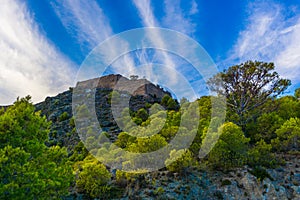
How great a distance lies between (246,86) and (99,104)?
165 feet

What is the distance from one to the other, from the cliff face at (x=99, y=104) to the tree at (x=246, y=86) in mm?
24803

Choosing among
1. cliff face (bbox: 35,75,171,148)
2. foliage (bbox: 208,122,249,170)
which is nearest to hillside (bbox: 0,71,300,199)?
foliage (bbox: 208,122,249,170)

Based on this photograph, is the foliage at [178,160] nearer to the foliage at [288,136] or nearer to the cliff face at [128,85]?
the foliage at [288,136]

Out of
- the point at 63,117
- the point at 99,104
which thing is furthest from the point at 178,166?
the point at 99,104

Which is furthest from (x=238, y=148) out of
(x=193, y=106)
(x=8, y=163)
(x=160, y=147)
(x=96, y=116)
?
(x=96, y=116)

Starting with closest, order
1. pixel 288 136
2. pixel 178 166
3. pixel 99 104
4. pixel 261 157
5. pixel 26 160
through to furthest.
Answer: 1. pixel 26 160
2. pixel 178 166
3. pixel 261 157
4. pixel 288 136
5. pixel 99 104

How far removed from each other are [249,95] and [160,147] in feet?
74.6

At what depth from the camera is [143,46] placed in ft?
124

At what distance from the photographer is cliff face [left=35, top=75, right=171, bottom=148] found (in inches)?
2333

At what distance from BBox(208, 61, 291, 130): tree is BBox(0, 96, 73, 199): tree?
2953cm

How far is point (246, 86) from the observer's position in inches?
1705

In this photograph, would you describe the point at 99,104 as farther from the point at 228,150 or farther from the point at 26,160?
the point at 26,160

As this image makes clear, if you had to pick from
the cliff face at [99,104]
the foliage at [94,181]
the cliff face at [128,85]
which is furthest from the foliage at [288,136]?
the cliff face at [128,85]

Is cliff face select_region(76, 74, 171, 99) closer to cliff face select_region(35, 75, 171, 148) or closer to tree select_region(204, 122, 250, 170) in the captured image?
cliff face select_region(35, 75, 171, 148)
